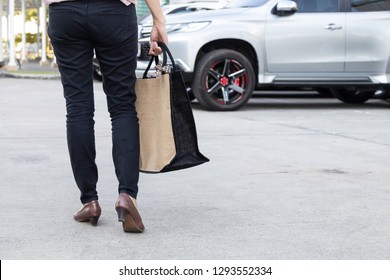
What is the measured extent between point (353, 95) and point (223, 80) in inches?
101

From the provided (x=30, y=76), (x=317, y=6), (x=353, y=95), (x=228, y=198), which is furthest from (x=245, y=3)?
(x=30, y=76)

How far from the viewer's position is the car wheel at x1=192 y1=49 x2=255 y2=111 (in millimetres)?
11602

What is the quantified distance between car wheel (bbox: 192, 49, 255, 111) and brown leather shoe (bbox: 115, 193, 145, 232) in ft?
22.8

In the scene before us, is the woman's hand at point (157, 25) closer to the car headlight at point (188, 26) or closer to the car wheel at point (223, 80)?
the car wheel at point (223, 80)

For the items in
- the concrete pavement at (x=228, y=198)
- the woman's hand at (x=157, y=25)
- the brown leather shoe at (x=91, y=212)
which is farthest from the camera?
the brown leather shoe at (x=91, y=212)

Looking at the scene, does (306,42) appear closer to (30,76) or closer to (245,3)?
(245,3)

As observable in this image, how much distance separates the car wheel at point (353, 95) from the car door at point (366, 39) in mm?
1327

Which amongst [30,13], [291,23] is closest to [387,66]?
[291,23]

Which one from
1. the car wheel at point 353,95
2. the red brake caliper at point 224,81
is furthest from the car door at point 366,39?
the red brake caliper at point 224,81

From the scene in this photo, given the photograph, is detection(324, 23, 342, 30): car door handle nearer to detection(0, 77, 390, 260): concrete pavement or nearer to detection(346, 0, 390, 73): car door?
detection(346, 0, 390, 73): car door

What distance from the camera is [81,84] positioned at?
477 cm

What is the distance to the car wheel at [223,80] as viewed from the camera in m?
11.6

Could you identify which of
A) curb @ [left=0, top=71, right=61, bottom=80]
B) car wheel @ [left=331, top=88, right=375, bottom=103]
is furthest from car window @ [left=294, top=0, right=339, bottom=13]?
curb @ [left=0, top=71, right=61, bottom=80]
